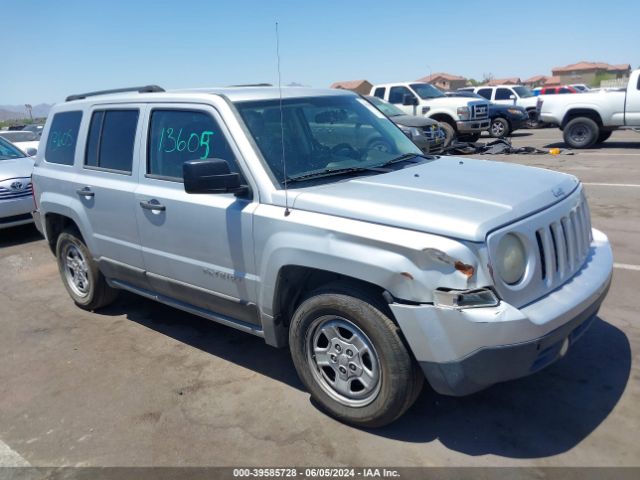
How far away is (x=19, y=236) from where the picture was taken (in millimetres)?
9156

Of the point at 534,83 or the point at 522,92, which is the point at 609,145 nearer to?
the point at 522,92

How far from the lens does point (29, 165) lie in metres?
9.12

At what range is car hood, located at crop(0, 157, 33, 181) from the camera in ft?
28.0

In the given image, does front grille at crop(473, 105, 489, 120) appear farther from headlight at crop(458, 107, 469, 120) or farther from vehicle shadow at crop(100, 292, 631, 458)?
vehicle shadow at crop(100, 292, 631, 458)

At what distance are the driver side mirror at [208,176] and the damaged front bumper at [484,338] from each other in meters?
1.27

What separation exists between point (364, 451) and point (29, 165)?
812 cm

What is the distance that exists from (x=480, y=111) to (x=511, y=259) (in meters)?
15.3

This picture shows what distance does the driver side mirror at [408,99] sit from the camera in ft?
55.9

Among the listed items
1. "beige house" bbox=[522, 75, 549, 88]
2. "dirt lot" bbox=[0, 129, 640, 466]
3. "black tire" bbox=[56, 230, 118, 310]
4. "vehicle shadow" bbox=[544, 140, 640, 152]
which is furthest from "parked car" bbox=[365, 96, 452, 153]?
"beige house" bbox=[522, 75, 549, 88]

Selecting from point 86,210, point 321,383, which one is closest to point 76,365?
point 86,210

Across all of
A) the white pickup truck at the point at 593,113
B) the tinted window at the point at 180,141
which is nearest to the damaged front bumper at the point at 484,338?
the tinted window at the point at 180,141

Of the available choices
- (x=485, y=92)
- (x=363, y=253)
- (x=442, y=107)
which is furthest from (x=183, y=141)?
(x=485, y=92)

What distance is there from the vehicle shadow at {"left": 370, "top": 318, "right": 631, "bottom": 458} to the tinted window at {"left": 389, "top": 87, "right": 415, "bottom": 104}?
1481 centimetres

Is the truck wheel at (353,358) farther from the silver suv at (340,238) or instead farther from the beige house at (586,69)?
the beige house at (586,69)
